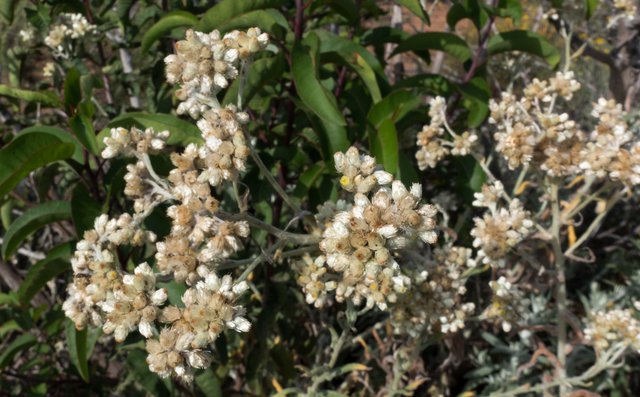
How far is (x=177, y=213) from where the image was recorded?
3.43 ft

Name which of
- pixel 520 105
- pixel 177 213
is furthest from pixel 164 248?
pixel 520 105

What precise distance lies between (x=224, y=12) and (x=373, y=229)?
0.71 m

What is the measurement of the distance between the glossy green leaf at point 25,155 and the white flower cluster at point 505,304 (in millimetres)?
1167

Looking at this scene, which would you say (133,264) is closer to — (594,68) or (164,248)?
(164,248)

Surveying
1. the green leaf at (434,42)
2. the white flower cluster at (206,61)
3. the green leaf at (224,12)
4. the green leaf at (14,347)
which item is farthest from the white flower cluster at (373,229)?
the green leaf at (14,347)

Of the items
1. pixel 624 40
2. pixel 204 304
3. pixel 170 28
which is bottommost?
pixel 624 40

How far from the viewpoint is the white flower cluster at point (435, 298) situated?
1.52m

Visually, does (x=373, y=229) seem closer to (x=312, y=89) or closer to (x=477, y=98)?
(x=312, y=89)

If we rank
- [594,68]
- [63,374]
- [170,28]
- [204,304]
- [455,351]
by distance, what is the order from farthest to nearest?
[594,68], [63,374], [455,351], [170,28], [204,304]

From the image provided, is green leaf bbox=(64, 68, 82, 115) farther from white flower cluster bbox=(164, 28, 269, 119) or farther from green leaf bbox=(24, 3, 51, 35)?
green leaf bbox=(24, 3, 51, 35)

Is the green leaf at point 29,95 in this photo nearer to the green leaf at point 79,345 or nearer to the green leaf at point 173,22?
the green leaf at point 173,22

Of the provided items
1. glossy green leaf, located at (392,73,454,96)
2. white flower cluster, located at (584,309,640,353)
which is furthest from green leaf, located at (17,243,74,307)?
white flower cluster, located at (584,309,640,353)

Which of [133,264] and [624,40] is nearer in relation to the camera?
[133,264]

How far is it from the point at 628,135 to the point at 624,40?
0.97 m
